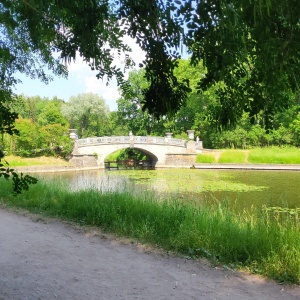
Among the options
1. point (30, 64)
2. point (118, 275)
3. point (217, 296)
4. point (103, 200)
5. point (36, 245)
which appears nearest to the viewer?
point (217, 296)


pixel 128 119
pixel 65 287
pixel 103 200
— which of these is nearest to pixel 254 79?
pixel 65 287

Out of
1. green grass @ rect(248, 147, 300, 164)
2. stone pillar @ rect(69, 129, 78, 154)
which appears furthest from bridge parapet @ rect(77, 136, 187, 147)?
green grass @ rect(248, 147, 300, 164)

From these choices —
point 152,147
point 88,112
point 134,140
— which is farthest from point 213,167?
point 88,112

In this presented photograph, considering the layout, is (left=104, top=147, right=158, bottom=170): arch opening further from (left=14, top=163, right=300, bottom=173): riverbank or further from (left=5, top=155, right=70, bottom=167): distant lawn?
(left=14, top=163, right=300, bottom=173): riverbank

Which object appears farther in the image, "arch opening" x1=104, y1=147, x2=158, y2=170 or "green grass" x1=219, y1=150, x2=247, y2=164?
"arch opening" x1=104, y1=147, x2=158, y2=170

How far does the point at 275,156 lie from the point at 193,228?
26.5 metres

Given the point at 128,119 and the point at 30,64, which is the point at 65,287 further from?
the point at 128,119

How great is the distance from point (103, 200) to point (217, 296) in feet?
14.4

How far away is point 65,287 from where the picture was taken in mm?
3613

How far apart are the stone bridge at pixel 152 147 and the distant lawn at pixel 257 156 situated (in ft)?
4.48

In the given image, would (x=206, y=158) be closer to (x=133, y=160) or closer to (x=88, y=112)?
(x=133, y=160)

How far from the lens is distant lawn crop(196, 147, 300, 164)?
3006 cm

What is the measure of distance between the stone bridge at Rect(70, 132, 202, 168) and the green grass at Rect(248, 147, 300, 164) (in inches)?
203

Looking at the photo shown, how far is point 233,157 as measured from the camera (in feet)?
104
